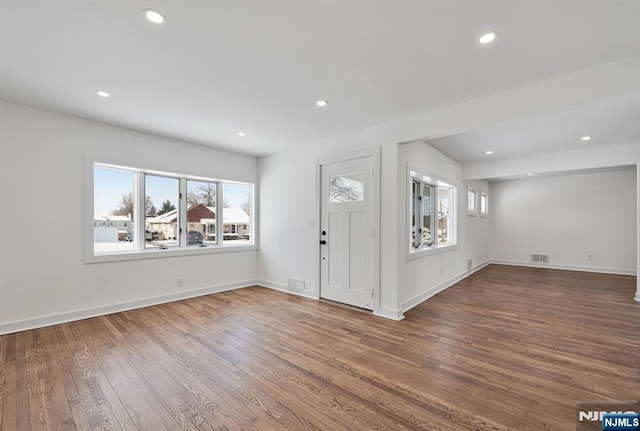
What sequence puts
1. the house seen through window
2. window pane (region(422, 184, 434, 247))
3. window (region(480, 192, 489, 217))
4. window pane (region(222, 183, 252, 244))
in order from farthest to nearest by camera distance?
window (region(480, 192, 489, 217)) < window pane (region(222, 183, 252, 244)) < window pane (region(422, 184, 434, 247)) < the house seen through window

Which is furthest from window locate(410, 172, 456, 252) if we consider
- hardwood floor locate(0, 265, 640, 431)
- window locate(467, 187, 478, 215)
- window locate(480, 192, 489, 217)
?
window locate(480, 192, 489, 217)

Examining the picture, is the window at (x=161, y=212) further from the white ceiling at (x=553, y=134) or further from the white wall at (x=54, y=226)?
the white ceiling at (x=553, y=134)

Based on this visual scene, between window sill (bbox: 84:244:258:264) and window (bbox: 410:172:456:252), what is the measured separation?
3171 millimetres

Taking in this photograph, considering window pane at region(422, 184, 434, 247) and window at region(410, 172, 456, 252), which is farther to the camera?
window pane at region(422, 184, 434, 247)

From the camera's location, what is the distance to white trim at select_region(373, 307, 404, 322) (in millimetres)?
3586

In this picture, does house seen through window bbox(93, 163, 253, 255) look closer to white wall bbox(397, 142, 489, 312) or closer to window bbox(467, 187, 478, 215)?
white wall bbox(397, 142, 489, 312)

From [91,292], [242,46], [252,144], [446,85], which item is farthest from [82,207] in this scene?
[446,85]

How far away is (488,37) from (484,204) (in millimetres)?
6894

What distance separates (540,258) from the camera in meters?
7.48

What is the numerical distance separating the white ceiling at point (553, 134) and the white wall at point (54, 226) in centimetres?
487

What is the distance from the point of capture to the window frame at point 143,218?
363 centimetres

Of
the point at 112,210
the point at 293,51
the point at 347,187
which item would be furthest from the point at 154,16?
the point at 112,210

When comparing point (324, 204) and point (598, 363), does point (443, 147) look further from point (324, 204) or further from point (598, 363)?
point (598, 363)

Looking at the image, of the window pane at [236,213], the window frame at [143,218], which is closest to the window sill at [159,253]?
the window frame at [143,218]
